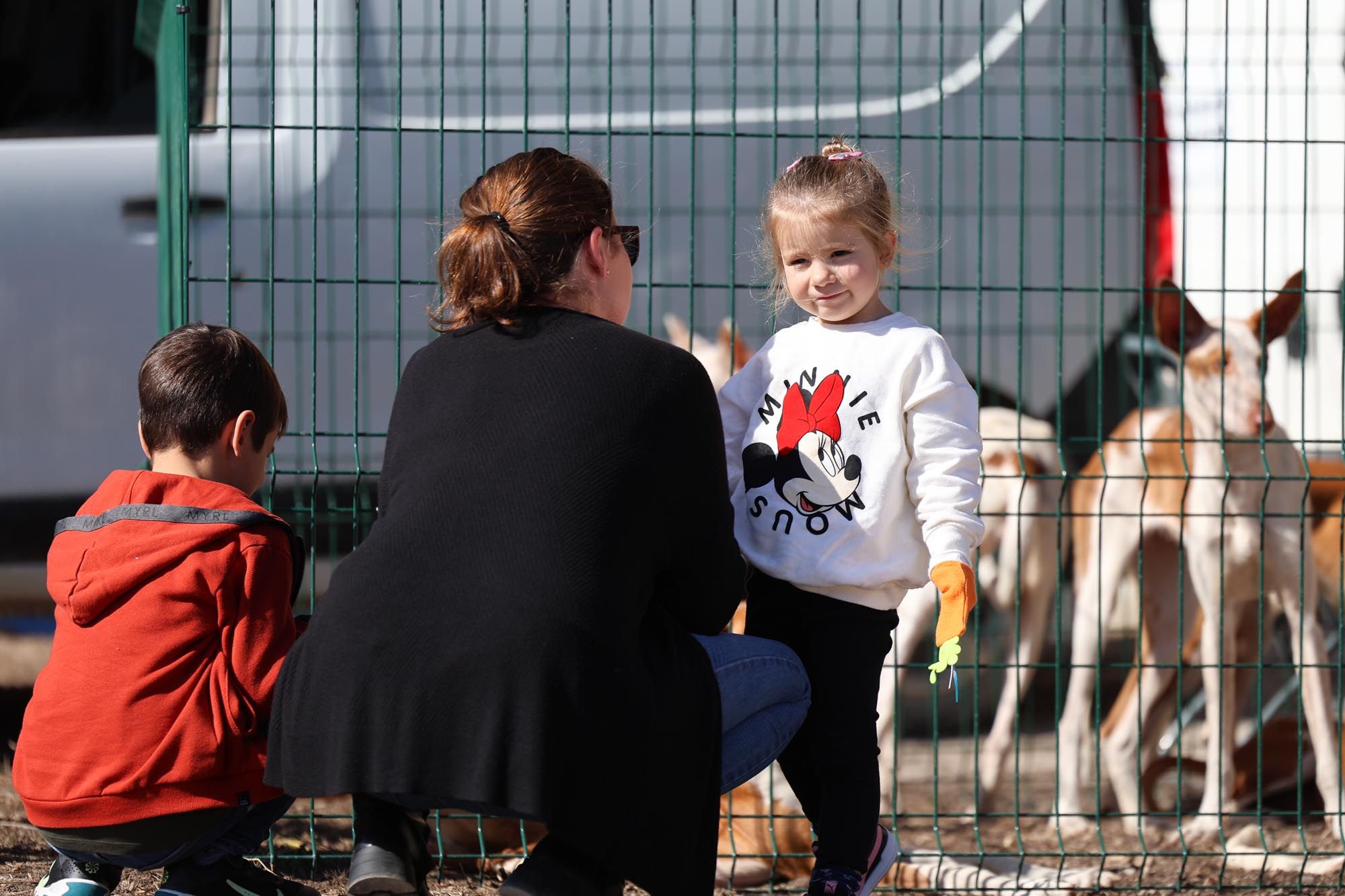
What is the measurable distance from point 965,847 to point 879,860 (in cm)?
175

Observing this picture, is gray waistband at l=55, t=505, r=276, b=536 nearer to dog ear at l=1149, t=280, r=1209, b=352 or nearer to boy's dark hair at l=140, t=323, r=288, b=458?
boy's dark hair at l=140, t=323, r=288, b=458

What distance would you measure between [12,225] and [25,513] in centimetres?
85

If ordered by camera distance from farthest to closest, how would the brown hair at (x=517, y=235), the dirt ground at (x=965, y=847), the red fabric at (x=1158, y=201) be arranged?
the red fabric at (x=1158, y=201), the dirt ground at (x=965, y=847), the brown hair at (x=517, y=235)

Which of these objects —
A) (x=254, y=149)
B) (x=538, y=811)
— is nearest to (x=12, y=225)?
(x=254, y=149)

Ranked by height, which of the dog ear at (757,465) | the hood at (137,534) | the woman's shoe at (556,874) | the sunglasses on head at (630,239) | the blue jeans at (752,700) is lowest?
the woman's shoe at (556,874)

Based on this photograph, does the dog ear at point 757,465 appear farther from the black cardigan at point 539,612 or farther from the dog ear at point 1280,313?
the dog ear at point 1280,313

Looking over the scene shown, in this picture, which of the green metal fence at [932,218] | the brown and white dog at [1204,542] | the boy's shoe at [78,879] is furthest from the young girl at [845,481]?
the brown and white dog at [1204,542]

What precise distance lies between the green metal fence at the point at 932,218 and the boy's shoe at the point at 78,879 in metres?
1.02

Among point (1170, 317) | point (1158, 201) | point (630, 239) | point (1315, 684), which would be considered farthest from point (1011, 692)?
point (630, 239)

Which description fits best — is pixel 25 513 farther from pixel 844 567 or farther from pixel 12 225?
pixel 844 567

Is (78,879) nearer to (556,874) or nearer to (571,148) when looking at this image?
(556,874)

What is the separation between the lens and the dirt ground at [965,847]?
10.8 feet

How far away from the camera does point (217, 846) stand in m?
2.35

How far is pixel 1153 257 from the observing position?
185 inches
